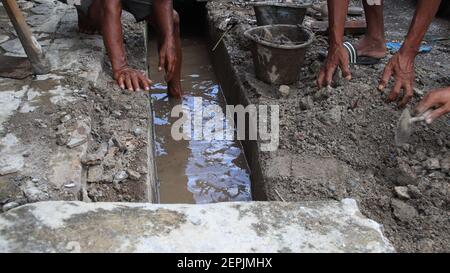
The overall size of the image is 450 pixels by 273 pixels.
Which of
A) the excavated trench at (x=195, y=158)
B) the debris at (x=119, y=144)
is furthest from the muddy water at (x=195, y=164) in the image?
the debris at (x=119, y=144)

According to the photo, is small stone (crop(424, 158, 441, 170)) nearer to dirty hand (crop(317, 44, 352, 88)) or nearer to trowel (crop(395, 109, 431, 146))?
trowel (crop(395, 109, 431, 146))

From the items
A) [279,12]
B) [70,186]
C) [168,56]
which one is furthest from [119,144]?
[279,12]

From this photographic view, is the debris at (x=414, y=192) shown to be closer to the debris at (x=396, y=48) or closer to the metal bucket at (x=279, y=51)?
the metal bucket at (x=279, y=51)

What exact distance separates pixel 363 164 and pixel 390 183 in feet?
0.73

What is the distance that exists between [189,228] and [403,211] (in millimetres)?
1337

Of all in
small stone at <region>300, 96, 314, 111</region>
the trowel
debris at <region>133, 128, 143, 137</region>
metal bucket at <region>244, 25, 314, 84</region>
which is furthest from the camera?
metal bucket at <region>244, 25, 314, 84</region>

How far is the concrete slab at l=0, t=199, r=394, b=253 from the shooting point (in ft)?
5.76

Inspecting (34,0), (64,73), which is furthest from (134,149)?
(34,0)

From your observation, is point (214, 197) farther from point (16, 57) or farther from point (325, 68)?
point (16, 57)

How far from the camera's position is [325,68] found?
3.69 m

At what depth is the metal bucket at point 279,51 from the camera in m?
3.73

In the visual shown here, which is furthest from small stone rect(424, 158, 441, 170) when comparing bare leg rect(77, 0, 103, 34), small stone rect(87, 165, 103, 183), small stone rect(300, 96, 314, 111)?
bare leg rect(77, 0, 103, 34)

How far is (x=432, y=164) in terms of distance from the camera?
2.83 metres

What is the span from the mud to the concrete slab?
638 millimetres
